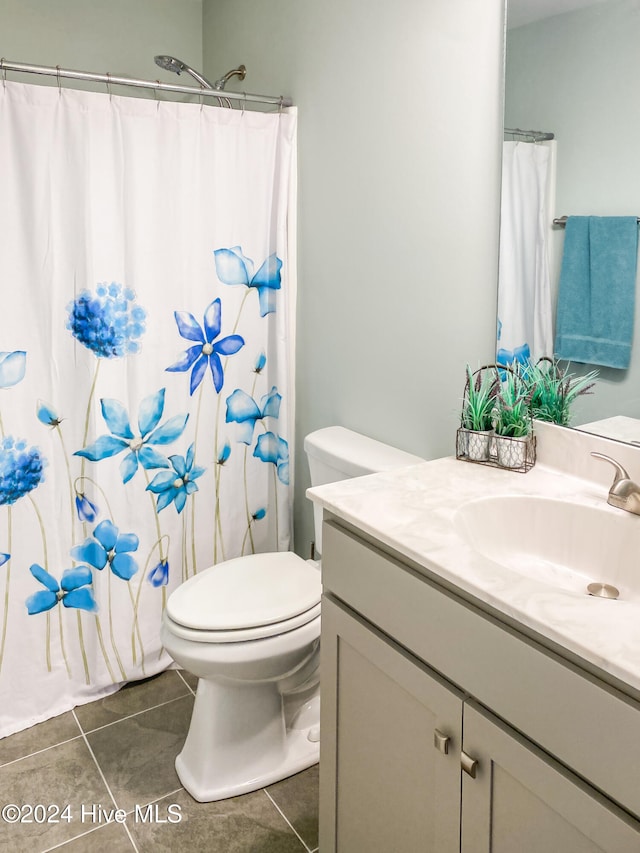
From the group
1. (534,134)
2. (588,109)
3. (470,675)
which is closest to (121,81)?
(534,134)

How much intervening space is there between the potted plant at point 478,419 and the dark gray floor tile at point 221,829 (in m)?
1.00

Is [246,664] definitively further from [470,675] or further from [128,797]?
[470,675]

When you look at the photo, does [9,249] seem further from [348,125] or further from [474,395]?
[474,395]

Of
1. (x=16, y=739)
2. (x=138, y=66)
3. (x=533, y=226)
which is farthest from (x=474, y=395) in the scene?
(x=138, y=66)

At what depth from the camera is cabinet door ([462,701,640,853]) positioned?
32.5 inches

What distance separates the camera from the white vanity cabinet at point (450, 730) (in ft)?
2.73

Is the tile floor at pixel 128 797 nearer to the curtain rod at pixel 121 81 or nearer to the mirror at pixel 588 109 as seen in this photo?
the mirror at pixel 588 109

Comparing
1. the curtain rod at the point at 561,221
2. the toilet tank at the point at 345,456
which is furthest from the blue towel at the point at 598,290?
the toilet tank at the point at 345,456

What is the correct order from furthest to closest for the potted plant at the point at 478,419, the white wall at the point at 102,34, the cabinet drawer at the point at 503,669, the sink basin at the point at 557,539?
the white wall at the point at 102,34, the potted plant at the point at 478,419, the sink basin at the point at 557,539, the cabinet drawer at the point at 503,669

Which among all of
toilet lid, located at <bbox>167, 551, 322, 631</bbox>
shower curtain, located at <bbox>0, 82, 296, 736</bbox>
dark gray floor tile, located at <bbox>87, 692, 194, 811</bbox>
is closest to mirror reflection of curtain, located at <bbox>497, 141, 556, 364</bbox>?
toilet lid, located at <bbox>167, 551, 322, 631</bbox>

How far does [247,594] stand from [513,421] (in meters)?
0.78

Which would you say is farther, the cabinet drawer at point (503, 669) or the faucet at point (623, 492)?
the faucet at point (623, 492)

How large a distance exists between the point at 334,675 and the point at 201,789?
2.32ft

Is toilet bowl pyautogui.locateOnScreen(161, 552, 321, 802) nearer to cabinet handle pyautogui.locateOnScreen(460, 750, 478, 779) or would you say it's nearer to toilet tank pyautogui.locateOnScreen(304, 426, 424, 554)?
toilet tank pyautogui.locateOnScreen(304, 426, 424, 554)
